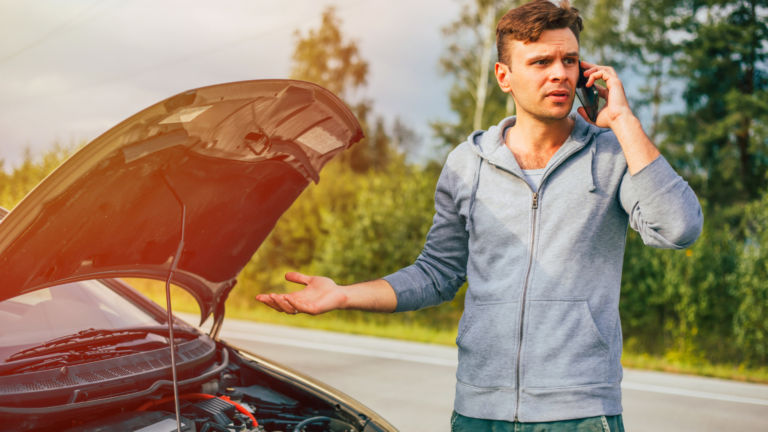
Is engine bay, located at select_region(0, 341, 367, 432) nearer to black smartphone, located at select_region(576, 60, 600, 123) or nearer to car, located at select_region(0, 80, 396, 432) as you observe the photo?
car, located at select_region(0, 80, 396, 432)

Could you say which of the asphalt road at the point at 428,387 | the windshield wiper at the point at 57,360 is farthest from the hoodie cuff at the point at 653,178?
the asphalt road at the point at 428,387

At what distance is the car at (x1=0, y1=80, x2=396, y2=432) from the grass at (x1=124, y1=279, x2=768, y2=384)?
419cm

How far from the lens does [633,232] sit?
973 cm

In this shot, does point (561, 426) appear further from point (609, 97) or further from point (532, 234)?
point (609, 97)

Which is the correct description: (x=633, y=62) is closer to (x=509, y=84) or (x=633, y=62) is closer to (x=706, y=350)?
(x=706, y=350)

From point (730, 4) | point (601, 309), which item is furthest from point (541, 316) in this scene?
point (730, 4)

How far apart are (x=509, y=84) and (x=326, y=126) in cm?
62

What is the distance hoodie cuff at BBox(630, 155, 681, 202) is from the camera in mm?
1468

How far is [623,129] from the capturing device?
158 cm

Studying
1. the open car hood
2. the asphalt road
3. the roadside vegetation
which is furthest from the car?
the roadside vegetation

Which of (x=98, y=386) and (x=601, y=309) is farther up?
(x=601, y=309)

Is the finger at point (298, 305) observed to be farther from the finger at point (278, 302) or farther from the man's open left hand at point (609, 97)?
the man's open left hand at point (609, 97)

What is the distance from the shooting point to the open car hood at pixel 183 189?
132cm

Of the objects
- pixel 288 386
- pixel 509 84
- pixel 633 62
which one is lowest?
pixel 288 386
